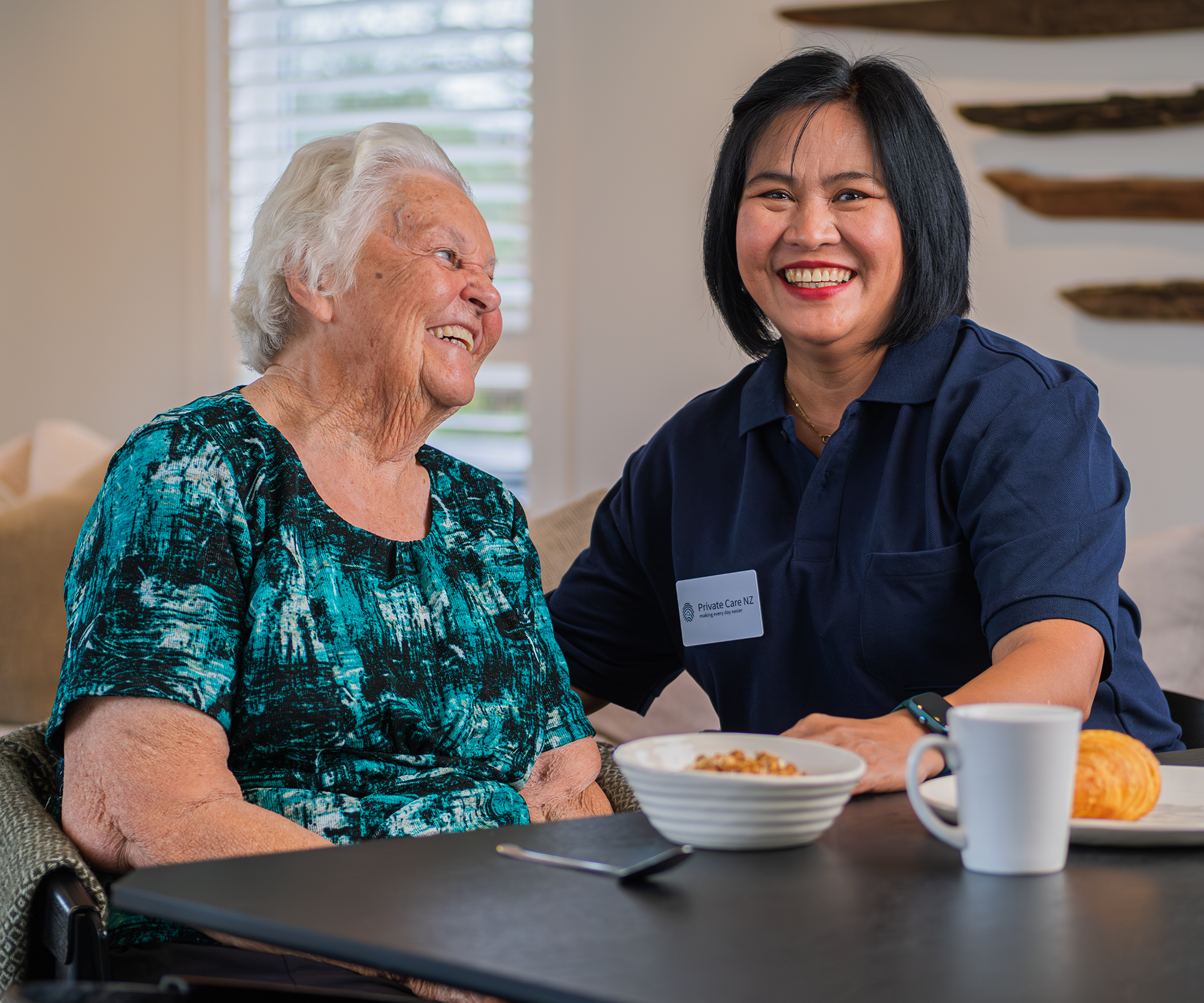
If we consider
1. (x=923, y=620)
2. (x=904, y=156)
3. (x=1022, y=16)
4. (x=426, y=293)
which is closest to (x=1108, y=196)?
(x=1022, y=16)

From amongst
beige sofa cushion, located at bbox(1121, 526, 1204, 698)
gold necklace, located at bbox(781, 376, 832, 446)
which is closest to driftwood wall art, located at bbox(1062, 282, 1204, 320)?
beige sofa cushion, located at bbox(1121, 526, 1204, 698)

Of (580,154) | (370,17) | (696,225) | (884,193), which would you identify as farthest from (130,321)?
(884,193)

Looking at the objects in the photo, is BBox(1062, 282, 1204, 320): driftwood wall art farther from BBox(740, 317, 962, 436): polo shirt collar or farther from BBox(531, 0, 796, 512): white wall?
BBox(740, 317, 962, 436): polo shirt collar

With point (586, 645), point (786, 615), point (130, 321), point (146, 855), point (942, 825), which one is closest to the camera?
point (942, 825)

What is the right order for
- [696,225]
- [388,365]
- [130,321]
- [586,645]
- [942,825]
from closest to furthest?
[942,825]
[388,365]
[586,645]
[696,225]
[130,321]

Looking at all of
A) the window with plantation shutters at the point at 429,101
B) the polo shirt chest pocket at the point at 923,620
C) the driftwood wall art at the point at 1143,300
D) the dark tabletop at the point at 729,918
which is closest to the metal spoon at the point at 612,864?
the dark tabletop at the point at 729,918

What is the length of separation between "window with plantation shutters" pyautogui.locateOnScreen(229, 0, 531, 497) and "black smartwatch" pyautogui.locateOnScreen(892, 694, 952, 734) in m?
2.36

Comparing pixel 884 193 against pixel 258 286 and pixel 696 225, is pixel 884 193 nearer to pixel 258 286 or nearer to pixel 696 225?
pixel 258 286

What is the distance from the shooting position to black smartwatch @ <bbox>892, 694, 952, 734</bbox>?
3.35 ft

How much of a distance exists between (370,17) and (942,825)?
3274mm

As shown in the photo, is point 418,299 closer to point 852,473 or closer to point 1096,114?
point 852,473

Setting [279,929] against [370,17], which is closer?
[279,929]

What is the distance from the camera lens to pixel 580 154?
3211 millimetres

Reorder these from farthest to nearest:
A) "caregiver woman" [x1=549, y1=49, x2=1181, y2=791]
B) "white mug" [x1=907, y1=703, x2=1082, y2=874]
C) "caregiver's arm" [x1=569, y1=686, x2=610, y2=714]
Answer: "caregiver's arm" [x1=569, y1=686, x2=610, y2=714] < "caregiver woman" [x1=549, y1=49, x2=1181, y2=791] < "white mug" [x1=907, y1=703, x2=1082, y2=874]
